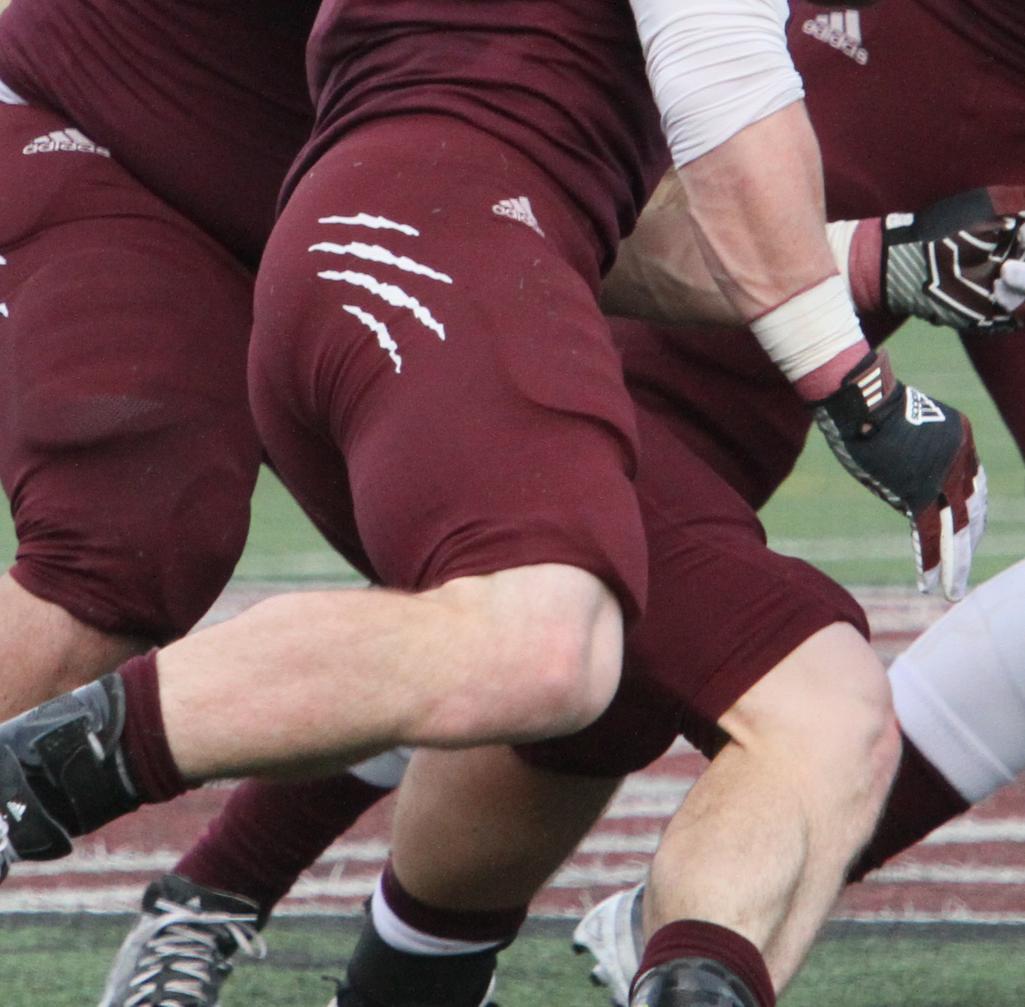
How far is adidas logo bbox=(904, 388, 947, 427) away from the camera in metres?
A: 2.61

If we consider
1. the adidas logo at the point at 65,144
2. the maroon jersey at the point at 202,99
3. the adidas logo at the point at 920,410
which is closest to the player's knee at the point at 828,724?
the adidas logo at the point at 920,410

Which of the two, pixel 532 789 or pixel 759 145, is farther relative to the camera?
pixel 532 789

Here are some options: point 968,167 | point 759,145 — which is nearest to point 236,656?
point 759,145

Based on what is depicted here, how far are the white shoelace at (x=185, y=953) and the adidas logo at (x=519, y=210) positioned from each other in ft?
3.95

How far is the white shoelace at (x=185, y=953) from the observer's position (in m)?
3.13

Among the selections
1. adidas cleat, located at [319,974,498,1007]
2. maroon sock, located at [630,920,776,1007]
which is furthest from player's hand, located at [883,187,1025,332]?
adidas cleat, located at [319,974,498,1007]

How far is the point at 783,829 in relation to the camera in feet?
8.15

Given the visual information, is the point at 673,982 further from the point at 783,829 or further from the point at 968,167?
the point at 968,167

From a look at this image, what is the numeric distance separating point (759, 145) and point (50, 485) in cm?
109

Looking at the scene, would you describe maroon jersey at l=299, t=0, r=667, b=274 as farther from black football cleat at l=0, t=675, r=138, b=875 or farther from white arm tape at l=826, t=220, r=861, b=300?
black football cleat at l=0, t=675, r=138, b=875

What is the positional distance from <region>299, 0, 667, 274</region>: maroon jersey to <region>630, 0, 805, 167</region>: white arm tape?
0.09 metres

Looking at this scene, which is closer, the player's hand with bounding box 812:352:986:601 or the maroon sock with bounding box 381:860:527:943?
the player's hand with bounding box 812:352:986:601

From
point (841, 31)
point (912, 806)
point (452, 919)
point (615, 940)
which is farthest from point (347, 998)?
point (841, 31)

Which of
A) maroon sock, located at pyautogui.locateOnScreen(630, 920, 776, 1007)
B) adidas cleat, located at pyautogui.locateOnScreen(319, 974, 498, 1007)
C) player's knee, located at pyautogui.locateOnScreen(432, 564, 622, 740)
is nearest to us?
player's knee, located at pyautogui.locateOnScreen(432, 564, 622, 740)
